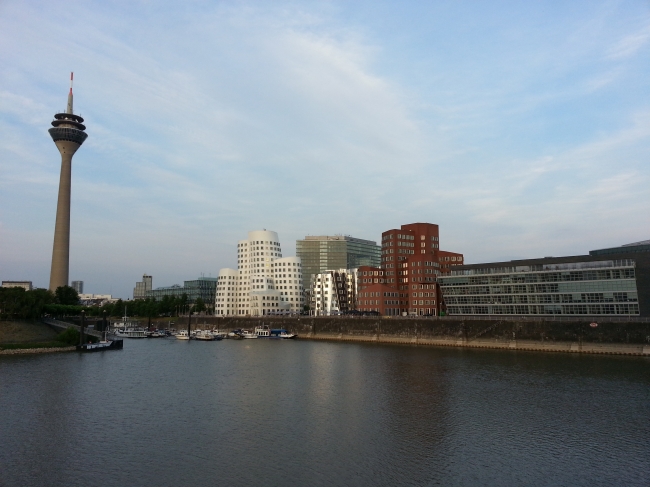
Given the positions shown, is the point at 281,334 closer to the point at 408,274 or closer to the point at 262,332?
the point at 262,332

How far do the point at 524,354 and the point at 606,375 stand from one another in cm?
2574

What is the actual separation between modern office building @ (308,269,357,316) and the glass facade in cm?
5847

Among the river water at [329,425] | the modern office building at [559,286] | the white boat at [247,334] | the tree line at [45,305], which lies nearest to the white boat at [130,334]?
the tree line at [45,305]

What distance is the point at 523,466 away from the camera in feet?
103

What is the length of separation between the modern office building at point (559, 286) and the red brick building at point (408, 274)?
14.8 metres

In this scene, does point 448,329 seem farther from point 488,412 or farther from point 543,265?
point 488,412

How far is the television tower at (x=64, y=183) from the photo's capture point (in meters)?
171

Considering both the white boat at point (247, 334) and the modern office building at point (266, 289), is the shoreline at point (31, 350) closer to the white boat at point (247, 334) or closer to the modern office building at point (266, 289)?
the white boat at point (247, 334)

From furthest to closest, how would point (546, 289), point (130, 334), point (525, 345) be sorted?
point (130, 334), point (546, 289), point (525, 345)

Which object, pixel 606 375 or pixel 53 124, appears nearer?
pixel 606 375

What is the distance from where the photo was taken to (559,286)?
101m

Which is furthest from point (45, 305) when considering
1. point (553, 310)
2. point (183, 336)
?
point (553, 310)

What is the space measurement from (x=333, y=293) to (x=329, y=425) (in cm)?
13565

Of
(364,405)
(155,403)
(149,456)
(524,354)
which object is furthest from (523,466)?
(524,354)
